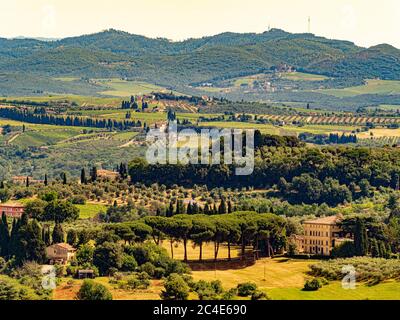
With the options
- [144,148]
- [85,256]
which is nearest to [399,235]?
[85,256]

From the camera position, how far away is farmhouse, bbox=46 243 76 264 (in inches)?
2406

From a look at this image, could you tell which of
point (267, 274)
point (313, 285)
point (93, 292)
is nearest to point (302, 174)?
point (267, 274)

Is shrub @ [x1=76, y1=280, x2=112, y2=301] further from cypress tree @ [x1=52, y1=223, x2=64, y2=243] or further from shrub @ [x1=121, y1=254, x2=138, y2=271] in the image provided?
cypress tree @ [x1=52, y1=223, x2=64, y2=243]

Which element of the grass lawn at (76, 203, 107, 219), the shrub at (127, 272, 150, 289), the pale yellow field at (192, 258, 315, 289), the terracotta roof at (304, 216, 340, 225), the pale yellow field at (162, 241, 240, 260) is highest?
the terracotta roof at (304, 216, 340, 225)

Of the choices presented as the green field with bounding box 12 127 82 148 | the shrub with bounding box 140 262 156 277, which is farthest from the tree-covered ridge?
the green field with bounding box 12 127 82 148

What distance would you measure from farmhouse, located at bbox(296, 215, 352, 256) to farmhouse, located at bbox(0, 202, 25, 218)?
768 inches

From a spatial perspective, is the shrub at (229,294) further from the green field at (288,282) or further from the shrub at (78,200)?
the shrub at (78,200)

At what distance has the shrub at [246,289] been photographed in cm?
5217

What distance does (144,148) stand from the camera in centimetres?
14125

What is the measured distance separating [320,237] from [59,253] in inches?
651

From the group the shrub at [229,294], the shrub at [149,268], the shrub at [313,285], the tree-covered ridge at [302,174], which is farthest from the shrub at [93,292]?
the tree-covered ridge at [302,174]
